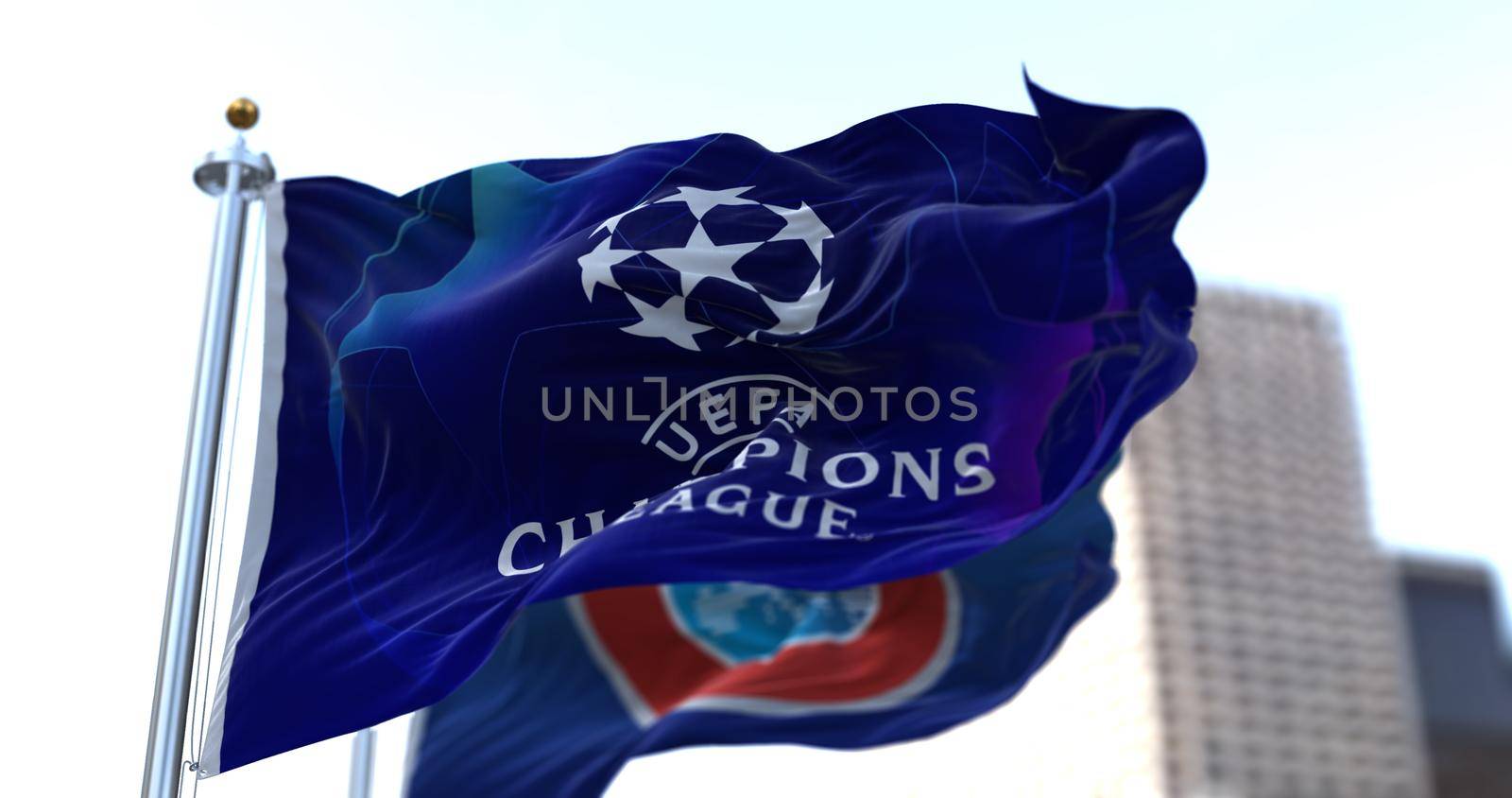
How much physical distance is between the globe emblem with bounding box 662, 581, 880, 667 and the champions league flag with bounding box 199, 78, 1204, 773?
232 inches

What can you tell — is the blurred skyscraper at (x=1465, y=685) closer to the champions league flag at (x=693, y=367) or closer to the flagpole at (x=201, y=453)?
the champions league flag at (x=693, y=367)

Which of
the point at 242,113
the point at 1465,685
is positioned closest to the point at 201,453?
the point at 242,113

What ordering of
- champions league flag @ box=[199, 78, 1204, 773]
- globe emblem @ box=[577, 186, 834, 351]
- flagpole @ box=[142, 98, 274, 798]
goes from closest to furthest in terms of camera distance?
flagpole @ box=[142, 98, 274, 798]
champions league flag @ box=[199, 78, 1204, 773]
globe emblem @ box=[577, 186, 834, 351]

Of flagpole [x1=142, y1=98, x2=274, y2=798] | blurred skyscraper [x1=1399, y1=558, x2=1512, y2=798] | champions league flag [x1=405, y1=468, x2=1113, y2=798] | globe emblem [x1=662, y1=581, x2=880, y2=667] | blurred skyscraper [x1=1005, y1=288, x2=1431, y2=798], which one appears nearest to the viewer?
flagpole [x1=142, y1=98, x2=274, y2=798]

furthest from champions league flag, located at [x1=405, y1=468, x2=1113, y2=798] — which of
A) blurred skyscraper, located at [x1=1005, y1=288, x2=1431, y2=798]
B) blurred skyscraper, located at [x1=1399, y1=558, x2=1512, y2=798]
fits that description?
blurred skyscraper, located at [x1=1005, y1=288, x2=1431, y2=798]

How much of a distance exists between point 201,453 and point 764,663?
6.60 meters

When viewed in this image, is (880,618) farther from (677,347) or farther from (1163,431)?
(1163,431)

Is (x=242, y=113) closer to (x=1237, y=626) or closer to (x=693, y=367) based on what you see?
(x=693, y=367)

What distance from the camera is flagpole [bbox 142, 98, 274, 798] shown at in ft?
22.5

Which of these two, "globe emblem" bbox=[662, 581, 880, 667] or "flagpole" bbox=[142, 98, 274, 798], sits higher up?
"flagpole" bbox=[142, 98, 274, 798]

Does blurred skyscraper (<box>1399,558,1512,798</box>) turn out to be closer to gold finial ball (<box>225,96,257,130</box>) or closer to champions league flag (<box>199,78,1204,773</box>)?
champions league flag (<box>199,78,1204,773</box>)

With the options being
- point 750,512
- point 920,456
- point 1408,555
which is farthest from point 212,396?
point 1408,555

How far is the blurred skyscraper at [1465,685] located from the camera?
8719cm

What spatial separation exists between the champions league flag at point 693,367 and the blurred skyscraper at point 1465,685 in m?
83.1
